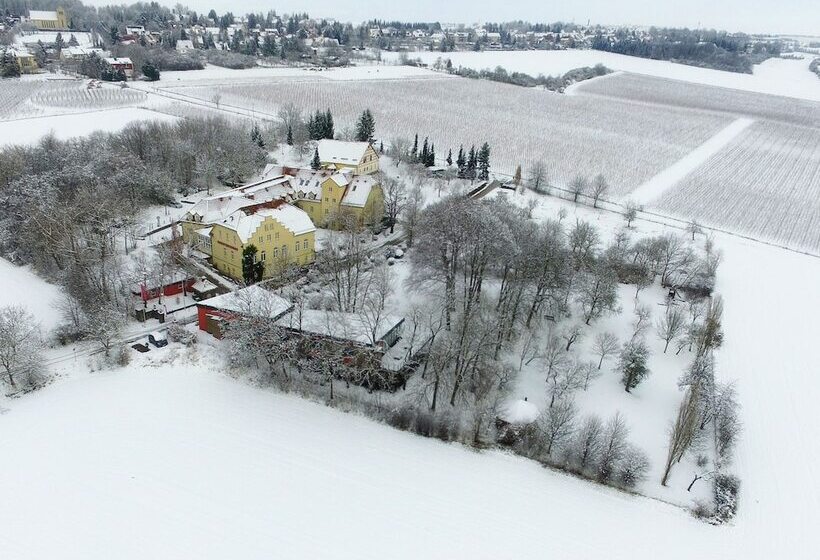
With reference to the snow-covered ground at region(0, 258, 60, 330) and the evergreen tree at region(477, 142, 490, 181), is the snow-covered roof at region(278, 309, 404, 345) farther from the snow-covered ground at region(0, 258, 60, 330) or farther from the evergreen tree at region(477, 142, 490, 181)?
the evergreen tree at region(477, 142, 490, 181)

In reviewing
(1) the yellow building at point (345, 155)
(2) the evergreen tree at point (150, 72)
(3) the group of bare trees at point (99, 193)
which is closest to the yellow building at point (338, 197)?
(1) the yellow building at point (345, 155)

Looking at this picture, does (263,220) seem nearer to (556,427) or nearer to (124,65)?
(556,427)

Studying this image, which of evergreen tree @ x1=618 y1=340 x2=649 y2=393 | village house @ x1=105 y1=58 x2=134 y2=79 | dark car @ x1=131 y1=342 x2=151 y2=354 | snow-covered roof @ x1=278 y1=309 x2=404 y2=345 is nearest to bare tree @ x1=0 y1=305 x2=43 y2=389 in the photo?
dark car @ x1=131 y1=342 x2=151 y2=354

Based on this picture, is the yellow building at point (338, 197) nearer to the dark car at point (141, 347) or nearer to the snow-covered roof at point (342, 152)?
the snow-covered roof at point (342, 152)

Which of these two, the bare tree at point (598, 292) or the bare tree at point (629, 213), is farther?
the bare tree at point (629, 213)

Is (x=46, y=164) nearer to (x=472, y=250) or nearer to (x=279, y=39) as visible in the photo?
(x=472, y=250)

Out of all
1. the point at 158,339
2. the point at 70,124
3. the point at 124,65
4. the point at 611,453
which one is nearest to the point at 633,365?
the point at 611,453
